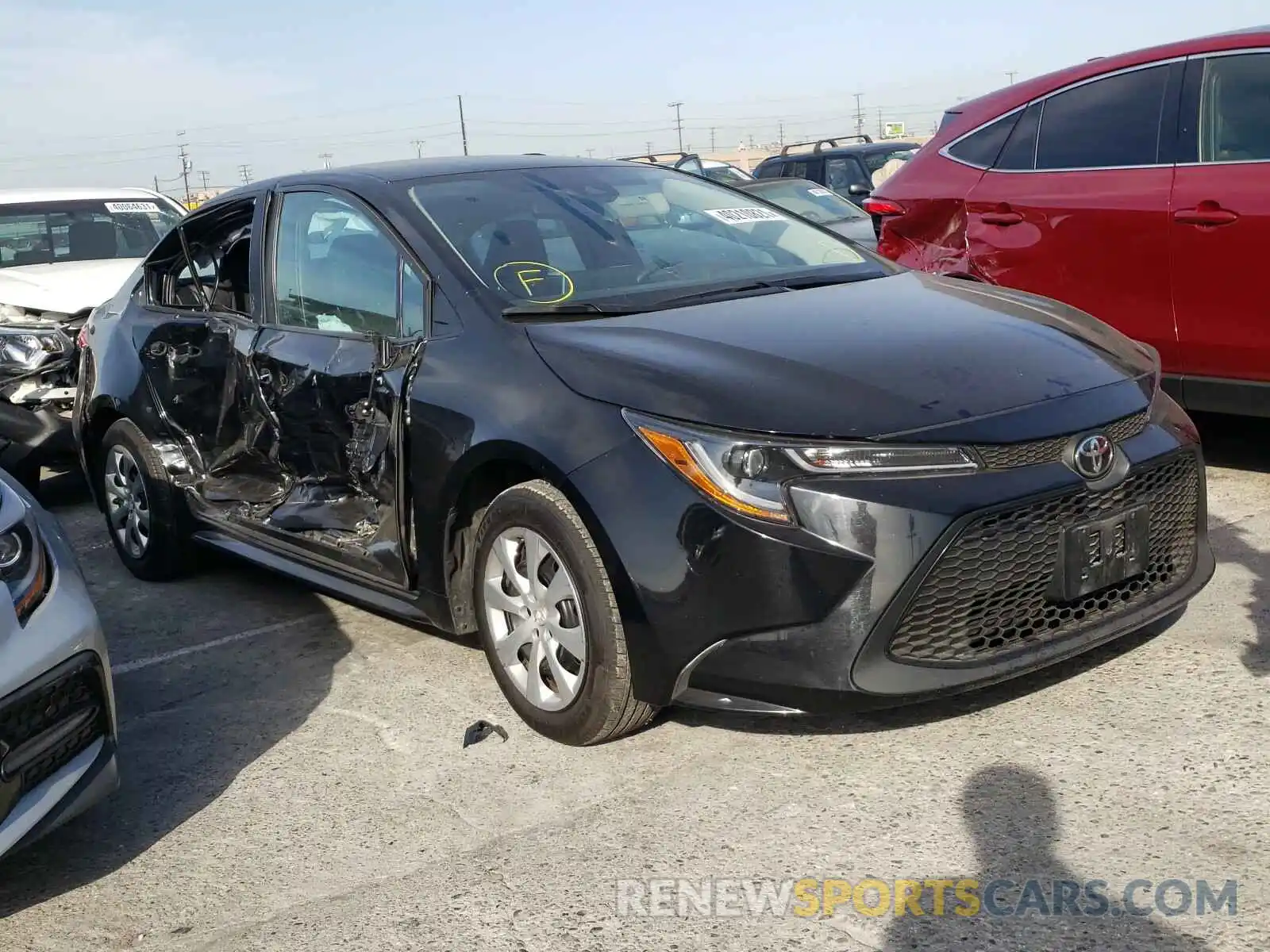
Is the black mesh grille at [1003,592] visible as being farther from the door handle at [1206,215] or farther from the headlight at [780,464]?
the door handle at [1206,215]

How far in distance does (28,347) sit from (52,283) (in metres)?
1.14

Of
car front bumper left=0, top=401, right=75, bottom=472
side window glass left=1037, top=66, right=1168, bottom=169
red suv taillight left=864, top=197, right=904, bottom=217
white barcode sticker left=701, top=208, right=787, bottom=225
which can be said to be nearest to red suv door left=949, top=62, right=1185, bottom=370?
side window glass left=1037, top=66, right=1168, bottom=169

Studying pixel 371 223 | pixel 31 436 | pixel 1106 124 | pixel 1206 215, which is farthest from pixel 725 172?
pixel 371 223

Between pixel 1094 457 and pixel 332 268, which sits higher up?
pixel 332 268

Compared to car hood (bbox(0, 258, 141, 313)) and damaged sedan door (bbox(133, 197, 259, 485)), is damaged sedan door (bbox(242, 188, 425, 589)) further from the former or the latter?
car hood (bbox(0, 258, 141, 313))

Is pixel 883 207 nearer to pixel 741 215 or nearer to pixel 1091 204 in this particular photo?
pixel 1091 204

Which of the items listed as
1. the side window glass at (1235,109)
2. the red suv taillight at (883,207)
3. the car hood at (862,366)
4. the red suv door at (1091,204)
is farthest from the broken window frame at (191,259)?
the side window glass at (1235,109)

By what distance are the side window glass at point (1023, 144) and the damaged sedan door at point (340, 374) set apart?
293 centimetres

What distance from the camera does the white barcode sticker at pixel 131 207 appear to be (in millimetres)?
9602

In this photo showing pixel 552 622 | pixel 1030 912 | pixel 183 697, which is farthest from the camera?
pixel 183 697

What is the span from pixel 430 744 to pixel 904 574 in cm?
145

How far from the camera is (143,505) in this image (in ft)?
17.9

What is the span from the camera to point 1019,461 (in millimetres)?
3031

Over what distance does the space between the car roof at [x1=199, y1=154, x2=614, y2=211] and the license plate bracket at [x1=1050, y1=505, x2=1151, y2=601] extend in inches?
92.0
